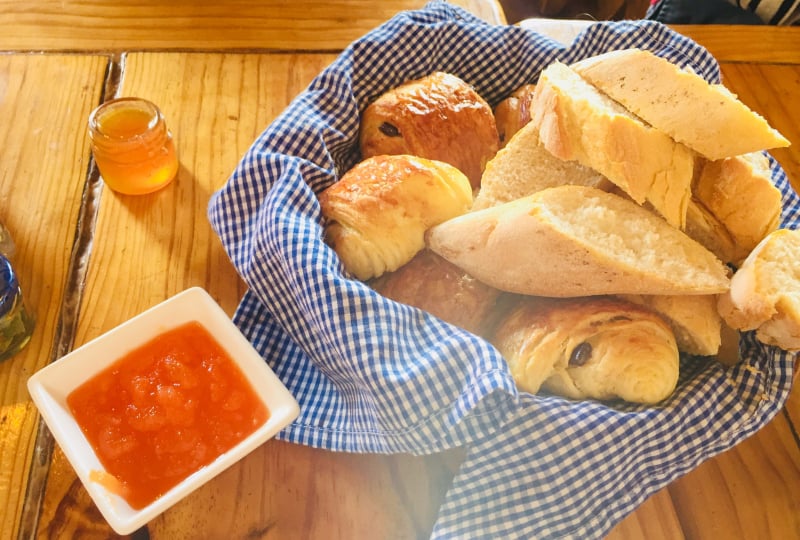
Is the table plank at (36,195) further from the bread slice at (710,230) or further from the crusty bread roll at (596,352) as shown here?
the bread slice at (710,230)

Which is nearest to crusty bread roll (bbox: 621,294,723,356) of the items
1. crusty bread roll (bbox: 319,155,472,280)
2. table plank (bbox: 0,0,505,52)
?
crusty bread roll (bbox: 319,155,472,280)

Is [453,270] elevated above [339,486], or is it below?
above

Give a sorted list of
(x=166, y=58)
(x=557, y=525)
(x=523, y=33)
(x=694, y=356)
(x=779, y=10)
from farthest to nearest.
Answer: (x=779, y=10) → (x=166, y=58) → (x=523, y=33) → (x=694, y=356) → (x=557, y=525)

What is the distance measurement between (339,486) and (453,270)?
0.38 meters

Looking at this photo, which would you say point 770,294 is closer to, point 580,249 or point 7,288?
point 580,249

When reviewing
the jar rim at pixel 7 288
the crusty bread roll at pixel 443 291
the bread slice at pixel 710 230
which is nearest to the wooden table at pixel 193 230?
the jar rim at pixel 7 288

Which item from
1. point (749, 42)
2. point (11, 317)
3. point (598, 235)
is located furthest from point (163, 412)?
point (749, 42)

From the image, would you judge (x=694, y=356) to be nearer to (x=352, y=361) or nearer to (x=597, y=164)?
(x=597, y=164)

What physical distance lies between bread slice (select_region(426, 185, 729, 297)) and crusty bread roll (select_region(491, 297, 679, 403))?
0.03 m

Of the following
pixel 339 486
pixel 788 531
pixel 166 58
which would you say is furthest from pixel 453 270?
pixel 166 58

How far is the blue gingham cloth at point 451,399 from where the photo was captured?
88 centimetres

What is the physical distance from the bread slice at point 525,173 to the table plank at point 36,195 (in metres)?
0.79

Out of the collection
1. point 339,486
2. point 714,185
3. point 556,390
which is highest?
point 714,185

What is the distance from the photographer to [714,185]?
41.0 inches
